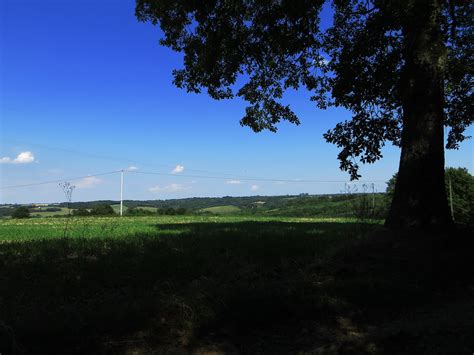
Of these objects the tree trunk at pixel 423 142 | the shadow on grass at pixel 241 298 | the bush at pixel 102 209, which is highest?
the tree trunk at pixel 423 142

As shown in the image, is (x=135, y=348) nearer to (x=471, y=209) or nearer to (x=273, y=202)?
(x=471, y=209)

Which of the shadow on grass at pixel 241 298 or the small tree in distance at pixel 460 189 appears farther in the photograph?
the small tree in distance at pixel 460 189

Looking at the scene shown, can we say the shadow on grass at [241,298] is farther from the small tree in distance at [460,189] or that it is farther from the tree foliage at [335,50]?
the small tree in distance at [460,189]

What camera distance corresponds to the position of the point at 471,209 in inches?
2030

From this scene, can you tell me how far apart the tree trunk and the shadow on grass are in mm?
684

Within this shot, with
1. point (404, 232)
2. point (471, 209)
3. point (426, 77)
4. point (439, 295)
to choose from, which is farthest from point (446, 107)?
point (471, 209)

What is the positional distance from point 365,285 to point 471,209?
53347mm

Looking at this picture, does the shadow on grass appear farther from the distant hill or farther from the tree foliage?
the distant hill

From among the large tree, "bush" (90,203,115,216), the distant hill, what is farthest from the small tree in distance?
the large tree

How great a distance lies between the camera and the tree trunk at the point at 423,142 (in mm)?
8648

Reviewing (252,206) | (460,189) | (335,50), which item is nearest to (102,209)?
(252,206)

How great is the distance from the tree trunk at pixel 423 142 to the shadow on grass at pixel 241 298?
684mm

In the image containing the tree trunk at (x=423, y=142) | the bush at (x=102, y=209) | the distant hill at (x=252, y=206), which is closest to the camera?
the tree trunk at (x=423, y=142)

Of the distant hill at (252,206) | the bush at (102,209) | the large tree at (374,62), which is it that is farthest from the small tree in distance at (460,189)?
the large tree at (374,62)
